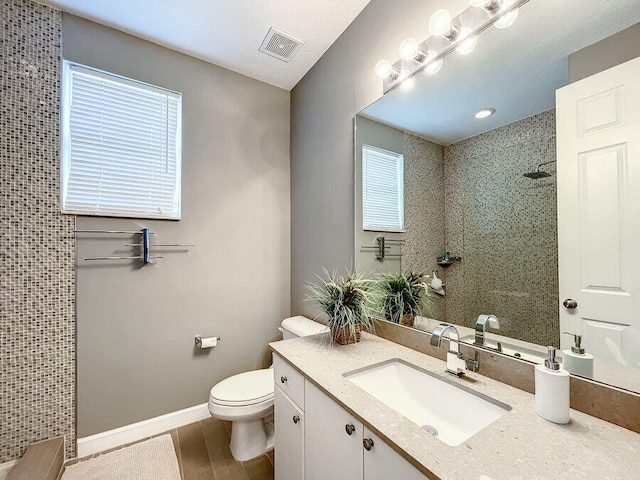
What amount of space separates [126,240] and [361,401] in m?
1.78

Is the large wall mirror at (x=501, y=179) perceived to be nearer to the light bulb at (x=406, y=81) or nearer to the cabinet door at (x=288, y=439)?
the light bulb at (x=406, y=81)

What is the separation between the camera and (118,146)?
1.79 metres

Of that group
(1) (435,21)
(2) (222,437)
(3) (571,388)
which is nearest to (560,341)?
(3) (571,388)

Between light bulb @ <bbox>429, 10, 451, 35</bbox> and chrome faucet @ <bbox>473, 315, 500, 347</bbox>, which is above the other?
light bulb @ <bbox>429, 10, 451, 35</bbox>

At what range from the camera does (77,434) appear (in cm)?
165

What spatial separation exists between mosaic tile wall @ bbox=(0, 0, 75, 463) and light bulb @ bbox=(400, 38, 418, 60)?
2008 mm

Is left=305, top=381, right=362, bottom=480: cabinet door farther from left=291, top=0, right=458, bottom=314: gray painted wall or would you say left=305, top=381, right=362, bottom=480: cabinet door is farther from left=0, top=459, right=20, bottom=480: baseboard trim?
left=0, top=459, right=20, bottom=480: baseboard trim

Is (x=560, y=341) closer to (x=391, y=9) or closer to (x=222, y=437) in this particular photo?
(x=391, y=9)

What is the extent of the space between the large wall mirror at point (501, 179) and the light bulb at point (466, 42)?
0.11 ft

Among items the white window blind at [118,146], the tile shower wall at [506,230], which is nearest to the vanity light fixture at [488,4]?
the tile shower wall at [506,230]

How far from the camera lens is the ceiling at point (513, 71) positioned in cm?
85

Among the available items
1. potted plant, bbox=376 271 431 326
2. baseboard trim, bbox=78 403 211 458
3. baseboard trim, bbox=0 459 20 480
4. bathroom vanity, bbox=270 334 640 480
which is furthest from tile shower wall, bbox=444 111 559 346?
baseboard trim, bbox=0 459 20 480

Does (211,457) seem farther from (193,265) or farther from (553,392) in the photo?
(553,392)

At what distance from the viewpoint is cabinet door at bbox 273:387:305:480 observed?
1110 mm
